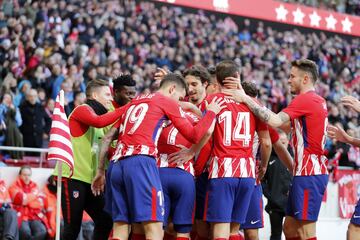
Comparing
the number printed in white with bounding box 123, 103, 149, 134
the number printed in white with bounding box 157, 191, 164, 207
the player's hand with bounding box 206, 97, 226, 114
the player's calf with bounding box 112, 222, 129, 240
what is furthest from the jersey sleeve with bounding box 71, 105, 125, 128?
the player's calf with bounding box 112, 222, 129, 240

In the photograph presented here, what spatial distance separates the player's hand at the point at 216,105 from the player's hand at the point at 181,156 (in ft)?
1.65

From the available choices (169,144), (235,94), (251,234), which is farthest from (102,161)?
(251,234)

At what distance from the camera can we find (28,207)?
1123 cm

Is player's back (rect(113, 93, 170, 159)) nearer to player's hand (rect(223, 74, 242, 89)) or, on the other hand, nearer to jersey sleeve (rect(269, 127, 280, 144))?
player's hand (rect(223, 74, 242, 89))

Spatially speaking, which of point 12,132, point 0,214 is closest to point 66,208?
point 0,214

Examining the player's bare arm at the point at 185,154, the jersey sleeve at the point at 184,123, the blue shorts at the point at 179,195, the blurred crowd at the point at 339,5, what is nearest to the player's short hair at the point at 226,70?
the jersey sleeve at the point at 184,123

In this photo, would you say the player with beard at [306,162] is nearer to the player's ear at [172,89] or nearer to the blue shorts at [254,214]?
the blue shorts at [254,214]

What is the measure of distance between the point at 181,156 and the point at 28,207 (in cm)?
432

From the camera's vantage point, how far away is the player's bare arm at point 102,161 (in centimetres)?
781

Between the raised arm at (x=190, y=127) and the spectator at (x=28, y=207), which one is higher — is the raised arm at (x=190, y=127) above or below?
above

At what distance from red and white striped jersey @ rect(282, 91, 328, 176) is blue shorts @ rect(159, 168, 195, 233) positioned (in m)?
1.20

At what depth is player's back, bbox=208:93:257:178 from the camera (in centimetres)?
765

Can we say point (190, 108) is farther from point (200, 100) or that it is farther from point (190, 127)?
point (190, 127)

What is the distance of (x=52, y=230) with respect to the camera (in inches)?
445
